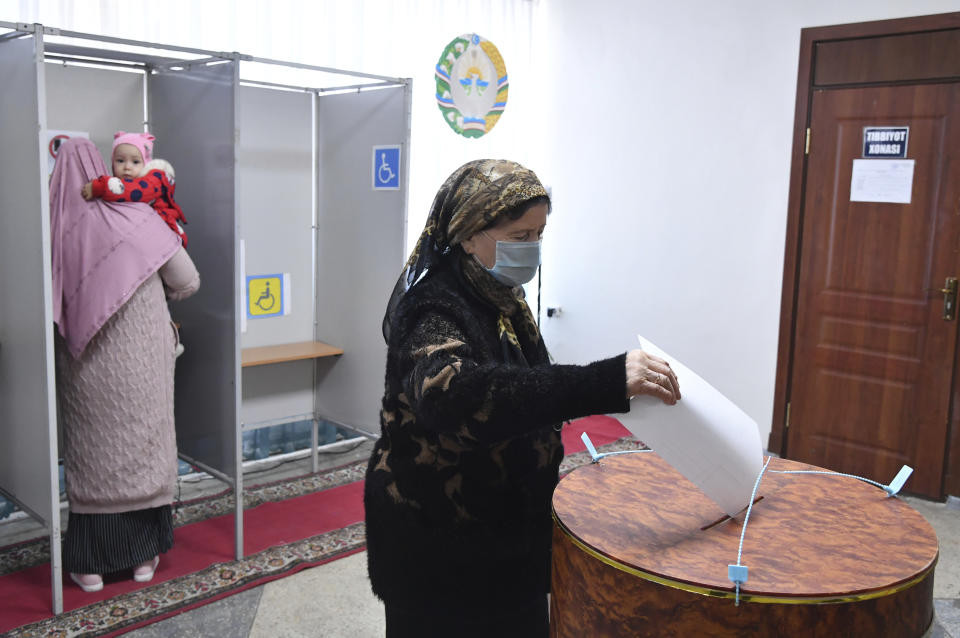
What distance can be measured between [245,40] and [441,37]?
129 cm

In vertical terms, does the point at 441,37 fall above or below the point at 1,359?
above

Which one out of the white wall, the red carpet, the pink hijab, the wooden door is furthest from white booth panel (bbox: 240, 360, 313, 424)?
the wooden door

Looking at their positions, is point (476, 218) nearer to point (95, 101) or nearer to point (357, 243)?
point (95, 101)

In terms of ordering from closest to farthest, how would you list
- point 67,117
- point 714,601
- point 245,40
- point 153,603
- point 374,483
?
1. point 714,601
2. point 374,483
3. point 153,603
4. point 67,117
5. point 245,40

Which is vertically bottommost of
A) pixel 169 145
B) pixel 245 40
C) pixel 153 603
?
pixel 153 603

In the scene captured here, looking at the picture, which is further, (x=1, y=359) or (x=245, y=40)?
(x=245, y=40)

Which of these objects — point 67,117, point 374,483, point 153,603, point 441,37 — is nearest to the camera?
point 374,483

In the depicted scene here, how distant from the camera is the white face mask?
136cm

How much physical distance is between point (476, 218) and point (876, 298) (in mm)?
3159

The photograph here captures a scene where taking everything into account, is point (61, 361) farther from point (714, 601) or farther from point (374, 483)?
point (714, 601)

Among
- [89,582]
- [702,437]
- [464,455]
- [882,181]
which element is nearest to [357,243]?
[89,582]

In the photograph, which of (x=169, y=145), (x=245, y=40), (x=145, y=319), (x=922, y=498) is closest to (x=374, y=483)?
(x=145, y=319)

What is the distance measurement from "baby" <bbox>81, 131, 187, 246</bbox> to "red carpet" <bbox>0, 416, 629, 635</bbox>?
115 cm

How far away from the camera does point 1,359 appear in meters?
2.72
